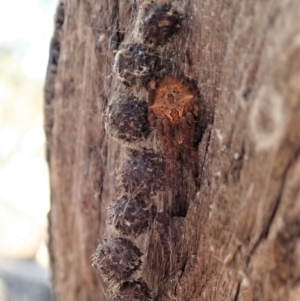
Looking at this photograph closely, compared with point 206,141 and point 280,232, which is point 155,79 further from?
point 280,232

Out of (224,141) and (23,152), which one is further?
(23,152)

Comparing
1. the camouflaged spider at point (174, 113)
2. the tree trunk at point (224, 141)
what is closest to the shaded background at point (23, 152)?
the tree trunk at point (224, 141)

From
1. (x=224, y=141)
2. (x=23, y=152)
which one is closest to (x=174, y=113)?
(x=224, y=141)

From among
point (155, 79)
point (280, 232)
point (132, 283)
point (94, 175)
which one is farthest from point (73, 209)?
point (280, 232)

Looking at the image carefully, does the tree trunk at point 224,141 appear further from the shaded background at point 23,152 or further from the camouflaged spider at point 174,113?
the shaded background at point 23,152

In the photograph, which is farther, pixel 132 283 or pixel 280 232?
pixel 132 283

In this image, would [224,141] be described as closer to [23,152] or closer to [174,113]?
[174,113]
